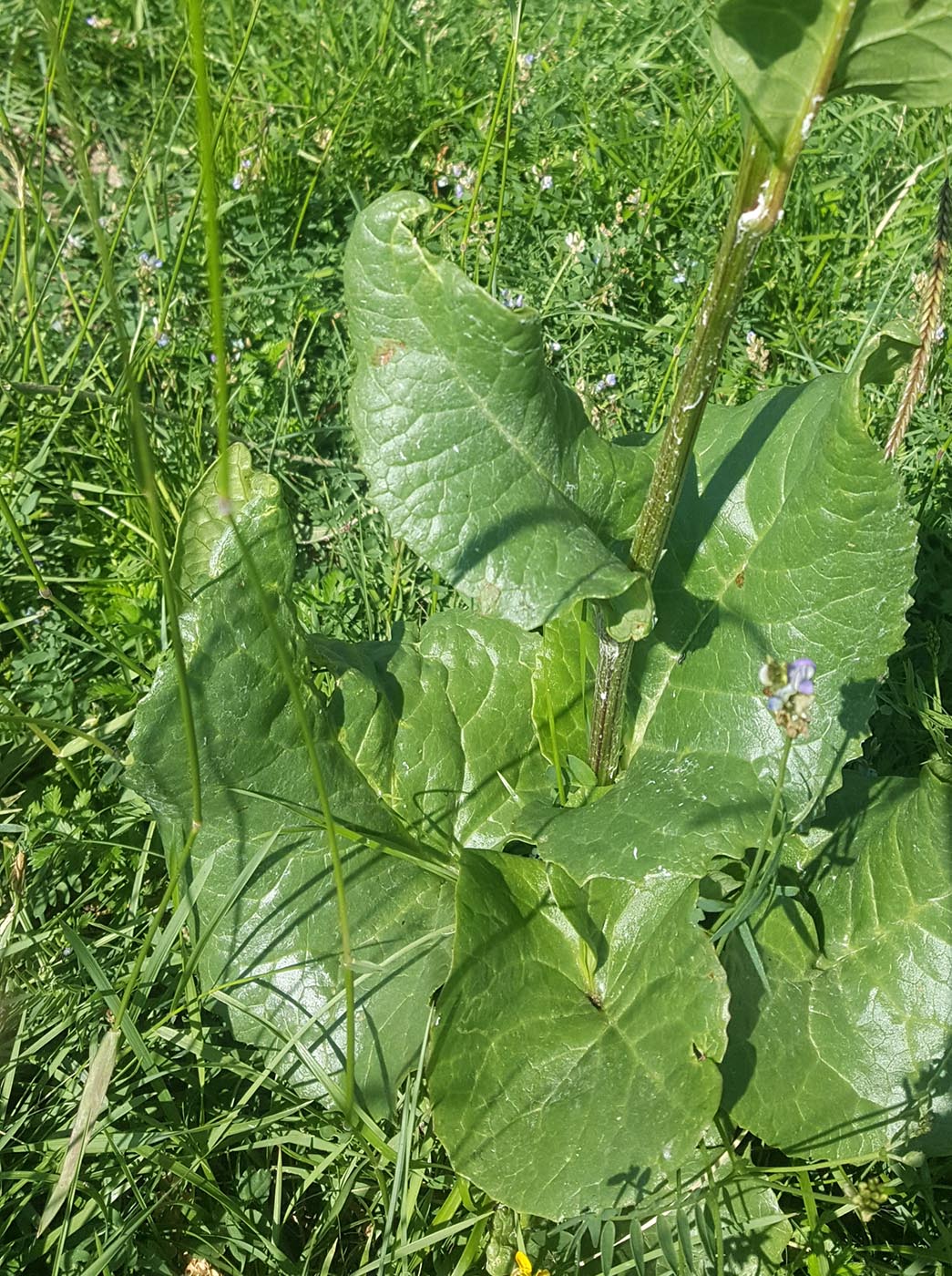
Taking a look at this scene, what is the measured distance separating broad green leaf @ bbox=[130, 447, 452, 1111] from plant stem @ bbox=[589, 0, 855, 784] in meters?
0.52

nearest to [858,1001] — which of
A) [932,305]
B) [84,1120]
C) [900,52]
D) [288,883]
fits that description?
[288,883]

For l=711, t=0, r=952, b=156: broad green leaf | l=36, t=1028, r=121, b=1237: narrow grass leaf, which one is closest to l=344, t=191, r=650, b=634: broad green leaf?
l=711, t=0, r=952, b=156: broad green leaf

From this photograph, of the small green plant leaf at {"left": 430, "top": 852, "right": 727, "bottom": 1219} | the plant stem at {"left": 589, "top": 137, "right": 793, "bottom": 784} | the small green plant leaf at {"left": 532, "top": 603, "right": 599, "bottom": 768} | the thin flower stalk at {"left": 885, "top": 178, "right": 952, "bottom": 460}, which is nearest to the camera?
the plant stem at {"left": 589, "top": 137, "right": 793, "bottom": 784}

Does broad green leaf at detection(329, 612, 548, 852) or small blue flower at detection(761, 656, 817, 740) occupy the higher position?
small blue flower at detection(761, 656, 817, 740)

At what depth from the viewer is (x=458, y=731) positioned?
7.08ft

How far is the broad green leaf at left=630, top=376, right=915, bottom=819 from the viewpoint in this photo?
1668mm

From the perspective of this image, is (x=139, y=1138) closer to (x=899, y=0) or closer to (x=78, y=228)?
(x=899, y=0)

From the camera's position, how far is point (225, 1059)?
2.07m

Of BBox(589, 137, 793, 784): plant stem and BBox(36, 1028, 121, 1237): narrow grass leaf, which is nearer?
BBox(589, 137, 793, 784): plant stem

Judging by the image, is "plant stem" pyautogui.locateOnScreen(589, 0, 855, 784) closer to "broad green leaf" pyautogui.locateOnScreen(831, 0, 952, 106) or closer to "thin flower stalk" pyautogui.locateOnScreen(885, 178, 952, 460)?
"broad green leaf" pyautogui.locateOnScreen(831, 0, 952, 106)

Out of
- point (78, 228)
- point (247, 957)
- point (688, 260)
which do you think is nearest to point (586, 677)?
point (247, 957)

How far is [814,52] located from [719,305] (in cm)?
28

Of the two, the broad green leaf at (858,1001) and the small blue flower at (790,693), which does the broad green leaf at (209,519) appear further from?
the broad green leaf at (858,1001)

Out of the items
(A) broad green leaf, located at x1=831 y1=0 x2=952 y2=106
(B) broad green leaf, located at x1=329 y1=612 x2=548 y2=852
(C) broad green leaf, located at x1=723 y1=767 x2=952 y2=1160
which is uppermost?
(A) broad green leaf, located at x1=831 y1=0 x2=952 y2=106
